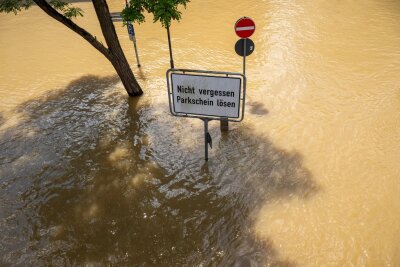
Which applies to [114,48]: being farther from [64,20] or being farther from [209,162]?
[209,162]

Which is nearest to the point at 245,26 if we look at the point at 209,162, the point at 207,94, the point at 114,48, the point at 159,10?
the point at 159,10

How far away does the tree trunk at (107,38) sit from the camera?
549 centimetres

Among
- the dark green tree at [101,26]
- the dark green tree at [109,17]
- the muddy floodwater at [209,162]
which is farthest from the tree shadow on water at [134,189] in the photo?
the dark green tree at [109,17]

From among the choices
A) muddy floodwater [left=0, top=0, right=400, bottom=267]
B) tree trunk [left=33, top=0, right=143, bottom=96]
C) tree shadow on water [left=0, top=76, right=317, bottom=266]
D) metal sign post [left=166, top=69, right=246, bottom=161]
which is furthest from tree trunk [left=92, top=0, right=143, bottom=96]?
metal sign post [left=166, top=69, right=246, bottom=161]

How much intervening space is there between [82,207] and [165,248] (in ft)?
4.87

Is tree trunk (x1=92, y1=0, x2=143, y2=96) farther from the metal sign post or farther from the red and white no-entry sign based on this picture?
the red and white no-entry sign

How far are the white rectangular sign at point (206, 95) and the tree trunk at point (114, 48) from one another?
264cm

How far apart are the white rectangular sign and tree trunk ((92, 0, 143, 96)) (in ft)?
8.66

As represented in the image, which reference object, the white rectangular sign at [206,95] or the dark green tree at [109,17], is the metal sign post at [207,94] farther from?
the dark green tree at [109,17]

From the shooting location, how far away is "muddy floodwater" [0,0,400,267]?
12.6ft

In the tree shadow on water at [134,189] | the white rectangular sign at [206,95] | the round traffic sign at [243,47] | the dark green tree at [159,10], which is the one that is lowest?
the tree shadow on water at [134,189]

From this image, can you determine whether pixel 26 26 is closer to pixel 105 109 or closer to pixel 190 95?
pixel 105 109

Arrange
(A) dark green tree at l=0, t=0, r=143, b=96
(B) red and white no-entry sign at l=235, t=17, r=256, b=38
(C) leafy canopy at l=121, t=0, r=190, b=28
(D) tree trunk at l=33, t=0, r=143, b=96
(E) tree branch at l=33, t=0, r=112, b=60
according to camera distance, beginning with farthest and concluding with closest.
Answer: (D) tree trunk at l=33, t=0, r=143, b=96 < (A) dark green tree at l=0, t=0, r=143, b=96 < (E) tree branch at l=33, t=0, r=112, b=60 < (B) red and white no-entry sign at l=235, t=17, r=256, b=38 < (C) leafy canopy at l=121, t=0, r=190, b=28

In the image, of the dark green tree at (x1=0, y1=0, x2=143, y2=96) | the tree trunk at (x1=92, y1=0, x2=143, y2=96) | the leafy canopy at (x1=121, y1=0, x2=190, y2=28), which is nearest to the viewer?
the leafy canopy at (x1=121, y1=0, x2=190, y2=28)
